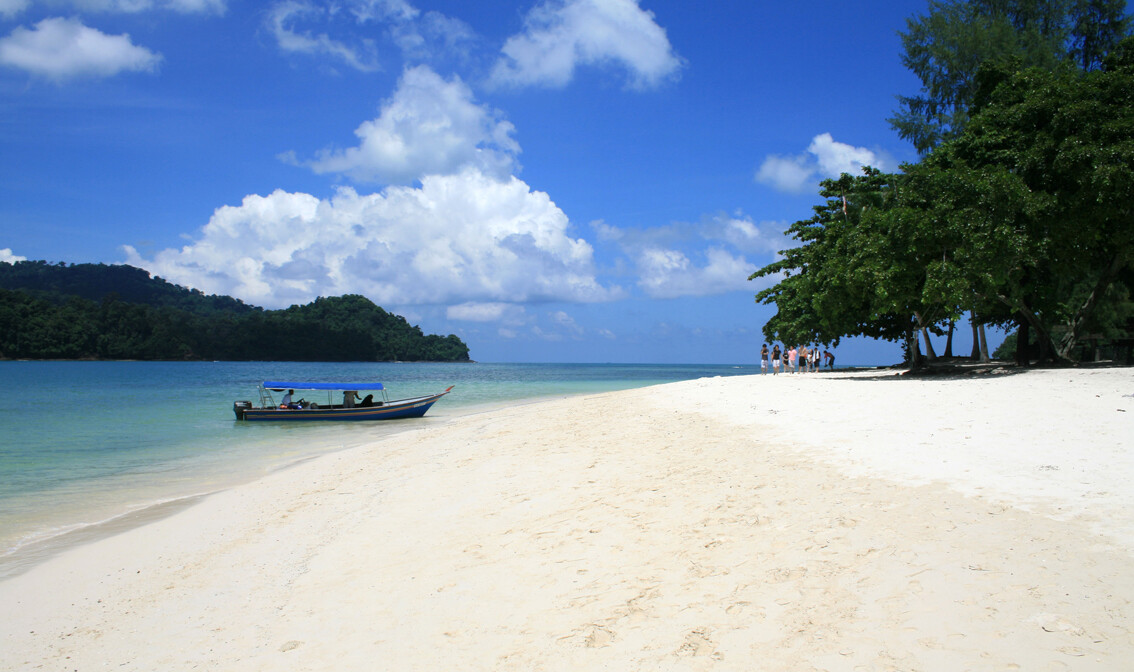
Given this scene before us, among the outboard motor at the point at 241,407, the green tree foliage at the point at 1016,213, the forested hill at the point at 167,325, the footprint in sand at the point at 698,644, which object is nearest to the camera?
the footprint in sand at the point at 698,644

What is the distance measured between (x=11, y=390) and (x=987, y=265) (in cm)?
5469

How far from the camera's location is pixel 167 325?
116062mm

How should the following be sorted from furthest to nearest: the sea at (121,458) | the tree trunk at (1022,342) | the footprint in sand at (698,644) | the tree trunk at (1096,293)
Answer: the tree trunk at (1022,342) → the tree trunk at (1096,293) → the sea at (121,458) → the footprint in sand at (698,644)

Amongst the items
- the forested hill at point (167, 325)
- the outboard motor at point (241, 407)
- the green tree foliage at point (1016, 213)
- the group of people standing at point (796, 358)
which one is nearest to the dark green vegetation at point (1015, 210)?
the green tree foliage at point (1016, 213)

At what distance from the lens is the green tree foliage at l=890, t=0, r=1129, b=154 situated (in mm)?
25609

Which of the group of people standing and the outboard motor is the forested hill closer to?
the outboard motor

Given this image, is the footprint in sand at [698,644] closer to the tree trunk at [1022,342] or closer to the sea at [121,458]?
the sea at [121,458]

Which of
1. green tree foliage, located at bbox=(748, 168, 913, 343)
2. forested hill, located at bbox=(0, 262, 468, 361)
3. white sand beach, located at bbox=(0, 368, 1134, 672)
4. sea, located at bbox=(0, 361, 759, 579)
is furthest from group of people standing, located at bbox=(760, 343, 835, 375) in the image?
forested hill, located at bbox=(0, 262, 468, 361)

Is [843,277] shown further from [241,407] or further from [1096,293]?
[241,407]

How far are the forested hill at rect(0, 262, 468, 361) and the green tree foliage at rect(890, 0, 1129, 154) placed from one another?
12492 cm

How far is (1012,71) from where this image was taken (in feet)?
68.8

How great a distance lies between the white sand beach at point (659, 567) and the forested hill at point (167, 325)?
123599 millimetres

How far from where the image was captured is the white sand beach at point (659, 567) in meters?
3.73

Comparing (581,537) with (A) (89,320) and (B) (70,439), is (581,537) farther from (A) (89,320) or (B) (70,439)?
(A) (89,320)
